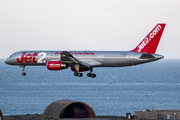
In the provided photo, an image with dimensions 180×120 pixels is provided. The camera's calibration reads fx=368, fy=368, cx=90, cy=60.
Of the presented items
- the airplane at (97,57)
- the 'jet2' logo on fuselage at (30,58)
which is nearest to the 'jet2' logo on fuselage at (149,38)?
the airplane at (97,57)

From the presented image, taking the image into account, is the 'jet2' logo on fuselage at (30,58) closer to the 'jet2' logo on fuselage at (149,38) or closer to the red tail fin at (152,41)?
the red tail fin at (152,41)

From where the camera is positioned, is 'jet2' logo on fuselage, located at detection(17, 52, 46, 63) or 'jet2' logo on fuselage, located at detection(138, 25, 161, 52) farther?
'jet2' logo on fuselage, located at detection(17, 52, 46, 63)

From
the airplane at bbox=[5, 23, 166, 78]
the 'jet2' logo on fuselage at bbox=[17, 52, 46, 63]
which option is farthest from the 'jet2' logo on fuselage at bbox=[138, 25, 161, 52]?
the 'jet2' logo on fuselage at bbox=[17, 52, 46, 63]

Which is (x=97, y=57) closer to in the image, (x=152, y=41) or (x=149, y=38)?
(x=149, y=38)

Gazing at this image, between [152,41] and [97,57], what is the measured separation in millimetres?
13557

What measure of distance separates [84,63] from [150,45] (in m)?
16.2

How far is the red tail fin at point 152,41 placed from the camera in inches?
3420

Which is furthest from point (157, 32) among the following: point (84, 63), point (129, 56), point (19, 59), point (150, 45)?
point (19, 59)

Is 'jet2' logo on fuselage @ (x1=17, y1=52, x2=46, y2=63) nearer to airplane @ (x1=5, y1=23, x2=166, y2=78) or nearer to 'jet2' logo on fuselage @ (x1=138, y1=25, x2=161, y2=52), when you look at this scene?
airplane @ (x1=5, y1=23, x2=166, y2=78)

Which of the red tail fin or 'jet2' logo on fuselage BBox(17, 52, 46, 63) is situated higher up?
the red tail fin

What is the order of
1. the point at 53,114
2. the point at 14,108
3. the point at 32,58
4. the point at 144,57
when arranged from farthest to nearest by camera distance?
1. the point at 14,108
2. the point at 53,114
3. the point at 32,58
4. the point at 144,57

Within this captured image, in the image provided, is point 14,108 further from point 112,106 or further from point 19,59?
point 19,59

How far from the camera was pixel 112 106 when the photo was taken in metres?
196

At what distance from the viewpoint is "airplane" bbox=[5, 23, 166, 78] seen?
84625 mm
